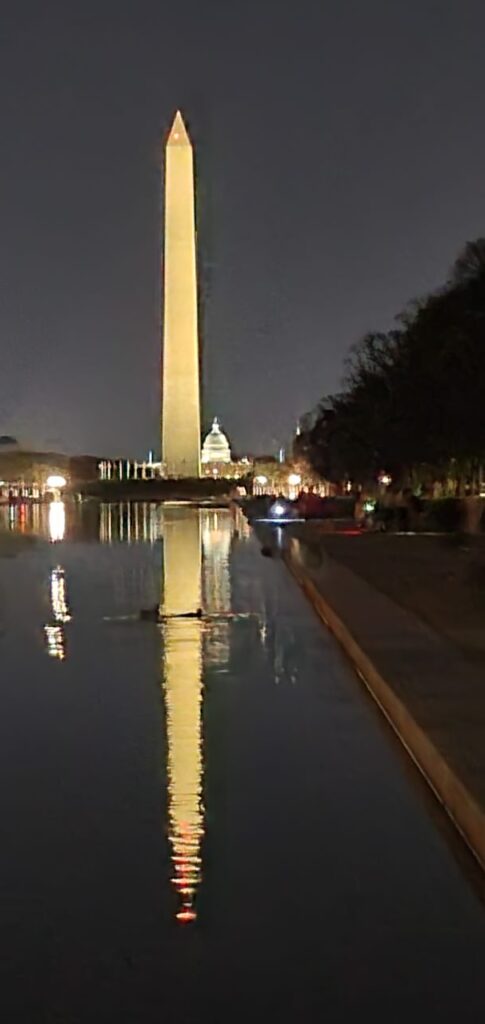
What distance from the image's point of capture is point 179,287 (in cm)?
9644

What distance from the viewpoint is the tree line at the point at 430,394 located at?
39719 mm

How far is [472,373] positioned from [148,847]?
31.9 meters

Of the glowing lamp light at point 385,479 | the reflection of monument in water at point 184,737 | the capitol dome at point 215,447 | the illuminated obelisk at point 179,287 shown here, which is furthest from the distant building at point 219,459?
the reflection of monument in water at point 184,737

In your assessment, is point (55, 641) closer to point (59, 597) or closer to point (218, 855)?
point (59, 597)

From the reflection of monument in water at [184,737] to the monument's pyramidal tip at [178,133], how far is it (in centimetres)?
7169

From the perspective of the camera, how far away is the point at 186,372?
3873 inches

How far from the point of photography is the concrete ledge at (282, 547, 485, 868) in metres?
8.08

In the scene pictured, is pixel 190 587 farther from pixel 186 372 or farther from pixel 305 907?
pixel 186 372

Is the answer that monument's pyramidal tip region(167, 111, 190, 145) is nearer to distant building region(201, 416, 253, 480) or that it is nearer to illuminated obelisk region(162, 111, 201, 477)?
illuminated obelisk region(162, 111, 201, 477)

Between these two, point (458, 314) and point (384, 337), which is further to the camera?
point (384, 337)

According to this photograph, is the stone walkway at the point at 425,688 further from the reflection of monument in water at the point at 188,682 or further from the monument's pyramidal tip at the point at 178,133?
the monument's pyramidal tip at the point at 178,133

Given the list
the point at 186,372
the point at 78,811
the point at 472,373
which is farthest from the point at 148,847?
the point at 186,372

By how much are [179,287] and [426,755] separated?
8766cm

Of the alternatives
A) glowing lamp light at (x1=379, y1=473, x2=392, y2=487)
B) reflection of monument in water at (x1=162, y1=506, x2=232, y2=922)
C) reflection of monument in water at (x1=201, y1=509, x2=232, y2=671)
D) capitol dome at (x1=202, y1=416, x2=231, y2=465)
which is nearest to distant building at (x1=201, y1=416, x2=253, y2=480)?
capitol dome at (x1=202, y1=416, x2=231, y2=465)
